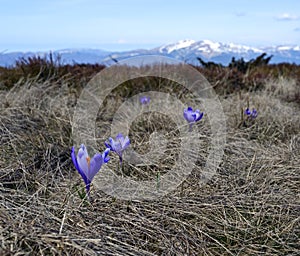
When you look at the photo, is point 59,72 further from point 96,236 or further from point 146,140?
point 96,236

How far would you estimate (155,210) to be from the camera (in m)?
Result: 1.77

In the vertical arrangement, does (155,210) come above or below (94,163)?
below

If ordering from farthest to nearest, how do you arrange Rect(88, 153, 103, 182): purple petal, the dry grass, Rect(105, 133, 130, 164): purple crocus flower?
Rect(105, 133, 130, 164): purple crocus flower, Rect(88, 153, 103, 182): purple petal, the dry grass

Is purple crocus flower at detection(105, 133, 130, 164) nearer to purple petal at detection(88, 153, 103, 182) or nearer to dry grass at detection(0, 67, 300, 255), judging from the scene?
dry grass at detection(0, 67, 300, 255)

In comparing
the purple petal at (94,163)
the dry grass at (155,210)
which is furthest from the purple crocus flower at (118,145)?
the purple petal at (94,163)

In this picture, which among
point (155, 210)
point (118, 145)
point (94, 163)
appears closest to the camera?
point (94, 163)

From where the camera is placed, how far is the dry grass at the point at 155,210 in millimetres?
1380

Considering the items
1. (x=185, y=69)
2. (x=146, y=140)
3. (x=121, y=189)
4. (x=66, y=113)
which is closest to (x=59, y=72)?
(x=185, y=69)

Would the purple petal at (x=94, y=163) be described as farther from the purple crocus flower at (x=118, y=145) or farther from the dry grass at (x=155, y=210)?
the purple crocus flower at (x=118, y=145)

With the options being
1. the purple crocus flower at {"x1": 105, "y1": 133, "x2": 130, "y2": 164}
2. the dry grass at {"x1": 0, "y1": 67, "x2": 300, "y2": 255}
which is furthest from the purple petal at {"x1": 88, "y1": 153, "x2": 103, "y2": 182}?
the purple crocus flower at {"x1": 105, "y1": 133, "x2": 130, "y2": 164}

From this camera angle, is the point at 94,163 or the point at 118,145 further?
the point at 118,145

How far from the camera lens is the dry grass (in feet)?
4.53

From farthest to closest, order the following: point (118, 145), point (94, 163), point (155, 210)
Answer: point (118, 145), point (155, 210), point (94, 163)

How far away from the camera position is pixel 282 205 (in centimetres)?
187
